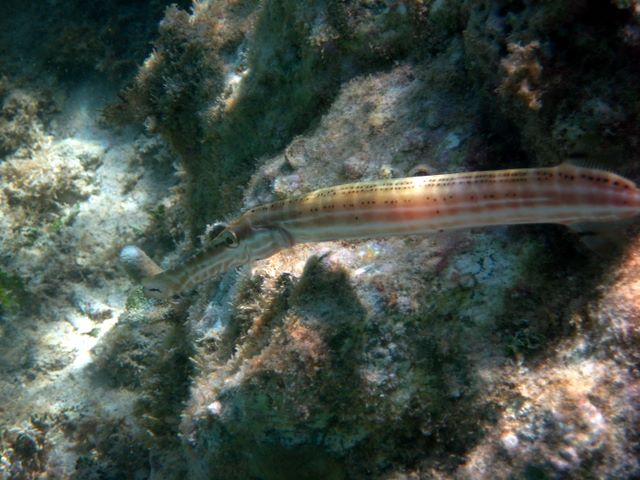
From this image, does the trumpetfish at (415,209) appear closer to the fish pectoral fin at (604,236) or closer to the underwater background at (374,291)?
the fish pectoral fin at (604,236)

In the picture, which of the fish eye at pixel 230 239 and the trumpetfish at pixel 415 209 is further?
the fish eye at pixel 230 239

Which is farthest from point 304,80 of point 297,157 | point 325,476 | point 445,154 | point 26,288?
point 26,288

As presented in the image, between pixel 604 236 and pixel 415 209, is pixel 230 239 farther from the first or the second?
pixel 604 236

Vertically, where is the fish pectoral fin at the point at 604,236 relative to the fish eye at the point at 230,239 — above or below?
below

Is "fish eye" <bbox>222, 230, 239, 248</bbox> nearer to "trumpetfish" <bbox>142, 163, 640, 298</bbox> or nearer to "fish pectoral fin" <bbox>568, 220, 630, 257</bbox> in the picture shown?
"trumpetfish" <bbox>142, 163, 640, 298</bbox>

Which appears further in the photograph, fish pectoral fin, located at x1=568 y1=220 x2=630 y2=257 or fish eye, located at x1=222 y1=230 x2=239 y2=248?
fish eye, located at x1=222 y1=230 x2=239 y2=248

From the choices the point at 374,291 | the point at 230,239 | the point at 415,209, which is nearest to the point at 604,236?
the point at 415,209

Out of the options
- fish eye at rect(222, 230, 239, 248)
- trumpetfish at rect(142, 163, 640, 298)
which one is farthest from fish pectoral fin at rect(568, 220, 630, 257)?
fish eye at rect(222, 230, 239, 248)

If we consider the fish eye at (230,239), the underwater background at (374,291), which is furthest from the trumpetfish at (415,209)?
the underwater background at (374,291)
